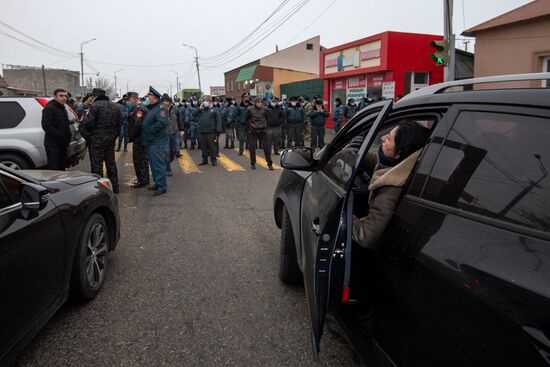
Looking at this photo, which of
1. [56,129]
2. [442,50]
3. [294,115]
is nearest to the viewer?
[56,129]

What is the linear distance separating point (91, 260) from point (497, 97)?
3241 mm

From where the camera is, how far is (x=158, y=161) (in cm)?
774

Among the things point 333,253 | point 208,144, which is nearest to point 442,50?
point 208,144

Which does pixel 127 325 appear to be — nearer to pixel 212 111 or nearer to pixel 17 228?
pixel 17 228

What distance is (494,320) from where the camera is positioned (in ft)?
4.39

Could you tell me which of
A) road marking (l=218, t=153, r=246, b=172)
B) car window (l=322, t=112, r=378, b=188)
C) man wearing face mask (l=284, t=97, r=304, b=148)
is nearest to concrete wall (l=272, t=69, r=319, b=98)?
man wearing face mask (l=284, t=97, r=304, b=148)

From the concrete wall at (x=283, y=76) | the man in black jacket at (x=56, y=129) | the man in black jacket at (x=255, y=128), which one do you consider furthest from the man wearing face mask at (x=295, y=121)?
the concrete wall at (x=283, y=76)

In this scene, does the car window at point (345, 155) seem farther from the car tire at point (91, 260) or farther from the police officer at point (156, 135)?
the police officer at point (156, 135)

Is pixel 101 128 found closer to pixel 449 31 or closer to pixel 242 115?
pixel 242 115

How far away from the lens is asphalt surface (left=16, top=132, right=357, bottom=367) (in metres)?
2.83

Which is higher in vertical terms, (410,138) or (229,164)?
(410,138)

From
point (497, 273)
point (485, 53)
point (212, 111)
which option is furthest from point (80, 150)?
point (485, 53)

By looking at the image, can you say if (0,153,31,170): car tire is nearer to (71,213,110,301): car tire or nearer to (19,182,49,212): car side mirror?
(71,213,110,301): car tire

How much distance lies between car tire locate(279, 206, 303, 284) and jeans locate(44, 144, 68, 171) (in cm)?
546
